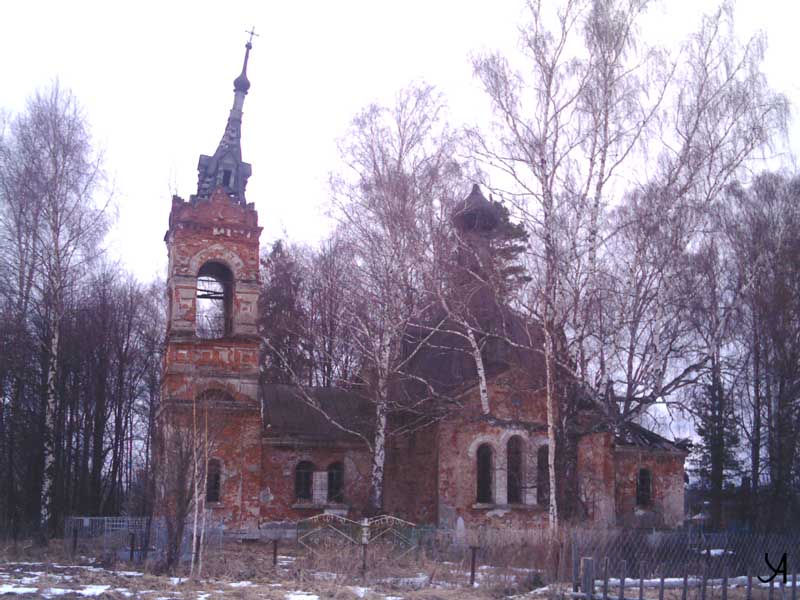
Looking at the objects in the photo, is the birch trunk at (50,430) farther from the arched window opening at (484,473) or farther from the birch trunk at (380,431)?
the arched window opening at (484,473)

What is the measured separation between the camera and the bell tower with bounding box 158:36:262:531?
76.1 feet

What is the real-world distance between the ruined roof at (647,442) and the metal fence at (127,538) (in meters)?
11.5

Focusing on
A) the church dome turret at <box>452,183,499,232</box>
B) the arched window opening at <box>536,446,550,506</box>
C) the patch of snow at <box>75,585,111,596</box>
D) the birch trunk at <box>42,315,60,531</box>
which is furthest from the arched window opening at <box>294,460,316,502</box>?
the patch of snow at <box>75,585,111,596</box>

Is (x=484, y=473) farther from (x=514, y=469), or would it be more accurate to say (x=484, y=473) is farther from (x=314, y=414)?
(x=314, y=414)

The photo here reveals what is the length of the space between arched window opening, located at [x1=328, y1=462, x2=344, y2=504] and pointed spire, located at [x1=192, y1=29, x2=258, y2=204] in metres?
7.58

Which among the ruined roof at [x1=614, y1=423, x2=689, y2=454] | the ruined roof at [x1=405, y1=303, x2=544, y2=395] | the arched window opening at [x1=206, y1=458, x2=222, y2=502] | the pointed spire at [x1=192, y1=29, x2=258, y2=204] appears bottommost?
the arched window opening at [x1=206, y1=458, x2=222, y2=502]

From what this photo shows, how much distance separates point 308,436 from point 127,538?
5.72 metres

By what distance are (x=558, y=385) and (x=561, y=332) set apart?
4.09 feet

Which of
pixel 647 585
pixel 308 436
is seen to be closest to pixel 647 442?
pixel 308 436

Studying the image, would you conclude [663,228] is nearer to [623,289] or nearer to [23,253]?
[623,289]

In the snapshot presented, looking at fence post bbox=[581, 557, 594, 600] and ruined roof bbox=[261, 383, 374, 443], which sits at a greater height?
ruined roof bbox=[261, 383, 374, 443]

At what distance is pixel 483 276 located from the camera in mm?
19734

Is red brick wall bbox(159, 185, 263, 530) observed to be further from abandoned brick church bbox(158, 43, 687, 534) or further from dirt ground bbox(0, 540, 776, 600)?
dirt ground bbox(0, 540, 776, 600)

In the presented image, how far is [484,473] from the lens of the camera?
2431 cm
